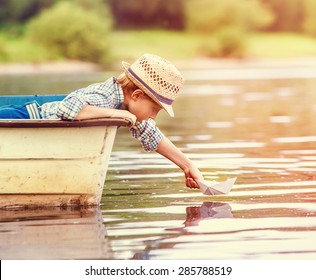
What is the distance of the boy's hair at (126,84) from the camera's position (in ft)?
23.5

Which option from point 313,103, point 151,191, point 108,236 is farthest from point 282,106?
point 108,236

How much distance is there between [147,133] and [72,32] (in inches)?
1987

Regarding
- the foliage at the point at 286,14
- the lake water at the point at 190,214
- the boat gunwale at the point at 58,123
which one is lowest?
the foliage at the point at 286,14

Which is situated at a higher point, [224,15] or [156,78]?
[156,78]

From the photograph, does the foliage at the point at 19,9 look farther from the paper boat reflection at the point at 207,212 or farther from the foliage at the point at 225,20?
the paper boat reflection at the point at 207,212

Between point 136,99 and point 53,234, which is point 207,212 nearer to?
point 136,99

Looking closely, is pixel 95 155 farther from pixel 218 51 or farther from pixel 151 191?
pixel 218 51

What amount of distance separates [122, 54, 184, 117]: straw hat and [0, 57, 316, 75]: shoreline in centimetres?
3800

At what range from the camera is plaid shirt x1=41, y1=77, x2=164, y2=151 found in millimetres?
7066

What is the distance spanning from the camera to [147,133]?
732 cm

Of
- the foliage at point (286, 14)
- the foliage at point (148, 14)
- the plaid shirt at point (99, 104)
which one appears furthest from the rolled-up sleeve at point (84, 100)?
the foliage at point (148, 14)

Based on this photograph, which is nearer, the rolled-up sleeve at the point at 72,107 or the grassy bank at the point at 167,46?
the rolled-up sleeve at the point at 72,107

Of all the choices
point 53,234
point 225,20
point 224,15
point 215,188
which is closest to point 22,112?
point 53,234

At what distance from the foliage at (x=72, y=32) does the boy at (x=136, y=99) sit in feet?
152
